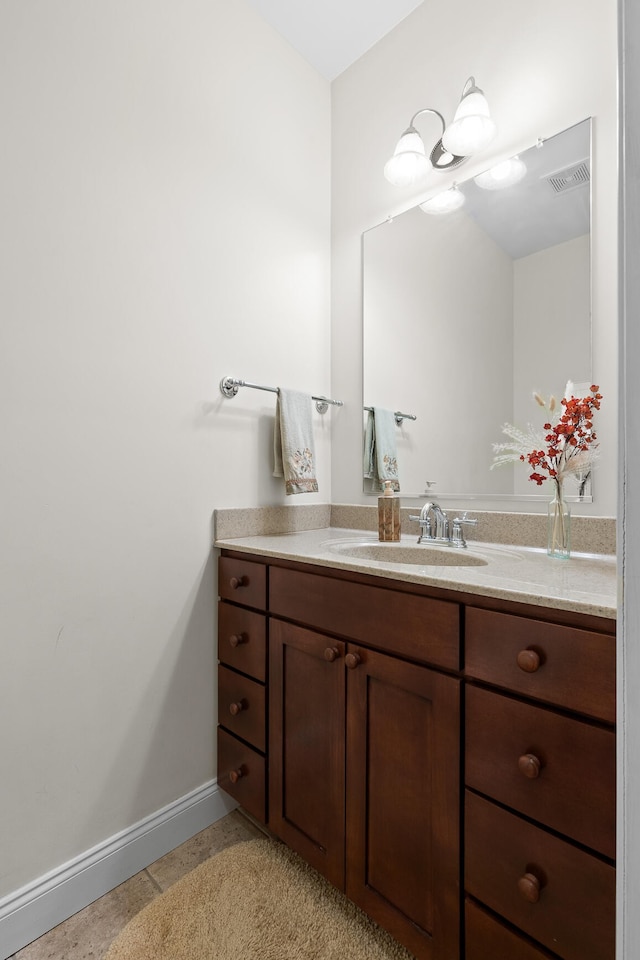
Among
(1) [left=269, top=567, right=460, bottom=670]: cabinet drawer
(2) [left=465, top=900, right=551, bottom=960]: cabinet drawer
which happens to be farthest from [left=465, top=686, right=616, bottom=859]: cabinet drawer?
(2) [left=465, top=900, right=551, bottom=960]: cabinet drawer

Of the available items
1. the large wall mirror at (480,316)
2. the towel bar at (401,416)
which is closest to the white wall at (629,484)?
the large wall mirror at (480,316)

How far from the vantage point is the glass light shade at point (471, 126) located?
4.67 feet

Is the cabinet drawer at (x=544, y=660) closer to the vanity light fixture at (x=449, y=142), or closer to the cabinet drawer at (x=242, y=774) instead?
the cabinet drawer at (x=242, y=774)

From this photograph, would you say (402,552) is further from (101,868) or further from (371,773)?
(101,868)

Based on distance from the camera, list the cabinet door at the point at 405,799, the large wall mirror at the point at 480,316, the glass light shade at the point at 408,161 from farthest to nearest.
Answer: the glass light shade at the point at 408,161
the large wall mirror at the point at 480,316
the cabinet door at the point at 405,799

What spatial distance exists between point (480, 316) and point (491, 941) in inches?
59.7

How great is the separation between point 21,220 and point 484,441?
4.50 ft

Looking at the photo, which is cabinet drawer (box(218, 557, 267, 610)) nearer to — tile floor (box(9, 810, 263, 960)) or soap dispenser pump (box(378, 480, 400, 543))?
soap dispenser pump (box(378, 480, 400, 543))

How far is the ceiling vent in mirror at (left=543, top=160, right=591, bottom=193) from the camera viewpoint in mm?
1294

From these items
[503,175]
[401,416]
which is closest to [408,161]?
[503,175]

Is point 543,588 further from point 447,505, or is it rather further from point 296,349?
point 296,349

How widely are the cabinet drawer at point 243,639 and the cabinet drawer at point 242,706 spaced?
0.03 metres

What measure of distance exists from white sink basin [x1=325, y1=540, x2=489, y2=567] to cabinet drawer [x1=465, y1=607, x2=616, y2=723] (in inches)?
18.1

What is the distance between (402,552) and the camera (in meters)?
1.48
